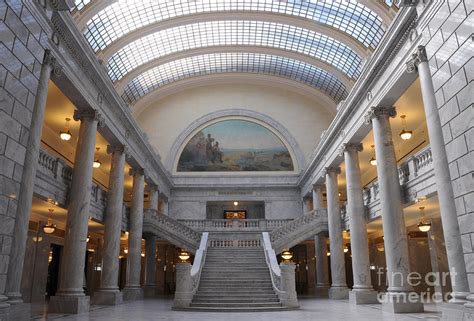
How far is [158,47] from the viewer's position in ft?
92.9

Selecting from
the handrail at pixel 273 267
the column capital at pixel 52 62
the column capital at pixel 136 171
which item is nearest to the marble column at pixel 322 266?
the handrail at pixel 273 267

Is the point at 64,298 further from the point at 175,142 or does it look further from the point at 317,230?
the point at 175,142

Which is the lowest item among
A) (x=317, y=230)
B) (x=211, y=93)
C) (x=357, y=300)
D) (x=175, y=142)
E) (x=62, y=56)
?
(x=357, y=300)

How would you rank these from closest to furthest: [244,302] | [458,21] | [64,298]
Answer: [458,21] < [64,298] < [244,302]

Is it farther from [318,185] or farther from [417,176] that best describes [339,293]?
[417,176]

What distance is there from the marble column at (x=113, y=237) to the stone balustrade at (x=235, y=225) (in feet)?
29.9

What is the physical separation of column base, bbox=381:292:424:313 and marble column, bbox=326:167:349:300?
26.3 ft

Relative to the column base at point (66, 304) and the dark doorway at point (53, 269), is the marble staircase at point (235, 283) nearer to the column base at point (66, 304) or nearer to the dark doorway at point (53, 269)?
the column base at point (66, 304)

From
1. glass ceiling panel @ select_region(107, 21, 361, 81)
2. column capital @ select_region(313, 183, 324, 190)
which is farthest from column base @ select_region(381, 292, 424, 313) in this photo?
glass ceiling panel @ select_region(107, 21, 361, 81)

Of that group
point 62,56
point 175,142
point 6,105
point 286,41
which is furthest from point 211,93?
point 6,105

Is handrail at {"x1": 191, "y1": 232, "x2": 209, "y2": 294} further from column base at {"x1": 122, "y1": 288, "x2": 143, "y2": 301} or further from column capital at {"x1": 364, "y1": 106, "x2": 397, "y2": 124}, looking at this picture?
column capital at {"x1": 364, "y1": 106, "x2": 397, "y2": 124}

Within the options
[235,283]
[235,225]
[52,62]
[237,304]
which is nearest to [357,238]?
[235,283]

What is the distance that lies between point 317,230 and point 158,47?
16482mm

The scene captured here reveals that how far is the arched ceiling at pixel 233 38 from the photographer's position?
74.1 ft
